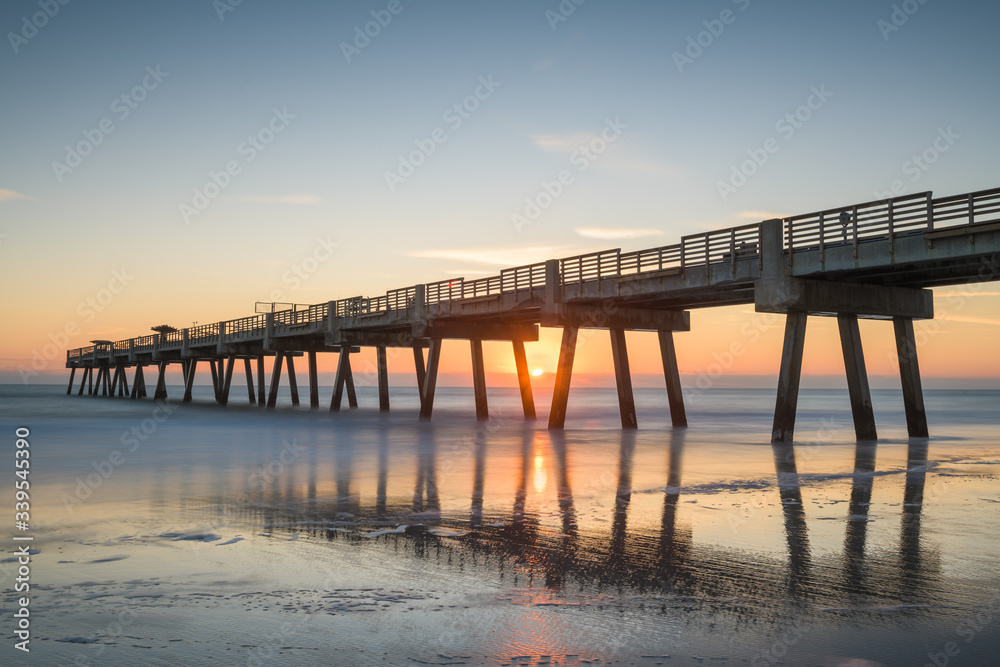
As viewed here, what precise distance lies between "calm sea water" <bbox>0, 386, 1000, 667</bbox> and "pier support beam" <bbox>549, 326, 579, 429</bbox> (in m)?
15.2

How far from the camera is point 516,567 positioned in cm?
893

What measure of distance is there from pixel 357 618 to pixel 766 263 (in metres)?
21.7

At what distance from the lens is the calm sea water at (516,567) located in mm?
6383

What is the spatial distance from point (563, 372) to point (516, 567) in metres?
26.6

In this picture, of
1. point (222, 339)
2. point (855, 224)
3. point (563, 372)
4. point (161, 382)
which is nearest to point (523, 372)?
point (563, 372)

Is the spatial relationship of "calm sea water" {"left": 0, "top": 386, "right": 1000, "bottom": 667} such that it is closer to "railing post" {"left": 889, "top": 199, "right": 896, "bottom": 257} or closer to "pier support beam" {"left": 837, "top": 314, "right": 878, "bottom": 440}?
"railing post" {"left": 889, "top": 199, "right": 896, "bottom": 257}

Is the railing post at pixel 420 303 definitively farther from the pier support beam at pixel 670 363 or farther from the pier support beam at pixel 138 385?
the pier support beam at pixel 138 385

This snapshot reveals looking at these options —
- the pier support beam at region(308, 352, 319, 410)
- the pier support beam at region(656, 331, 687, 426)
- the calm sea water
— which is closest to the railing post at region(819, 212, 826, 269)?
the calm sea water

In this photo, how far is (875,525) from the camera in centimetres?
1159

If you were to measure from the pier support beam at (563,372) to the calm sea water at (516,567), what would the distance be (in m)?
15.2

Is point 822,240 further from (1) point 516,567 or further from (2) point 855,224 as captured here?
(1) point 516,567

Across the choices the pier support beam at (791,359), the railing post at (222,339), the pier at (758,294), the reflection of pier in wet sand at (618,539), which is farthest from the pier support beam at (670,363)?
the railing post at (222,339)

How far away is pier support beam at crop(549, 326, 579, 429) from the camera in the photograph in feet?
114

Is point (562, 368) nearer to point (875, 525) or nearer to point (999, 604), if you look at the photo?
point (875, 525)
